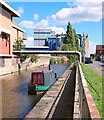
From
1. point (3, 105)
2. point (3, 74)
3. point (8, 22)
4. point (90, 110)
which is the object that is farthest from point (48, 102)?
point (8, 22)

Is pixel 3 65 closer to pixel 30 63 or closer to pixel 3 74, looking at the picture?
pixel 3 74

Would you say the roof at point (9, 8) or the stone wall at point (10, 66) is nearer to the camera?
the stone wall at point (10, 66)

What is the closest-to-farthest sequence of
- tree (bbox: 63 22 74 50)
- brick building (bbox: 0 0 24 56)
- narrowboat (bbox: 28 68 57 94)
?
1. narrowboat (bbox: 28 68 57 94)
2. brick building (bbox: 0 0 24 56)
3. tree (bbox: 63 22 74 50)

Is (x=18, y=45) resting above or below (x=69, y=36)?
below

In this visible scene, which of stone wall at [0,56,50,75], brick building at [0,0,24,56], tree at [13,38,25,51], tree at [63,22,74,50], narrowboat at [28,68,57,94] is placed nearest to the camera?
narrowboat at [28,68,57,94]

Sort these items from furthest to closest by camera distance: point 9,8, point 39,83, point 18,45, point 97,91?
1. point 18,45
2. point 9,8
3. point 39,83
4. point 97,91

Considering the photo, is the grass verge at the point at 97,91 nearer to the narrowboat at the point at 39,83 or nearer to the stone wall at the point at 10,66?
the narrowboat at the point at 39,83

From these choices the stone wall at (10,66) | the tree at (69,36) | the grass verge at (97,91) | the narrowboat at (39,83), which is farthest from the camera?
the tree at (69,36)

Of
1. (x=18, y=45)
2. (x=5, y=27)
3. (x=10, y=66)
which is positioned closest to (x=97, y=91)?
(x=5, y=27)

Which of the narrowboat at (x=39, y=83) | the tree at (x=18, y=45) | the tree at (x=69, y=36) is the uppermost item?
the tree at (x=69, y=36)

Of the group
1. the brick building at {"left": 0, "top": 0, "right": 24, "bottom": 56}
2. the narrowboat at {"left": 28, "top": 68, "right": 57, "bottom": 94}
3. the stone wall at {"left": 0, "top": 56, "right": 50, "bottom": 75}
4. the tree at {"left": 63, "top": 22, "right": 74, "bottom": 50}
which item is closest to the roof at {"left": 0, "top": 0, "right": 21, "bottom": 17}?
→ the brick building at {"left": 0, "top": 0, "right": 24, "bottom": 56}

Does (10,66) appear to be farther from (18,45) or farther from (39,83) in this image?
(39,83)

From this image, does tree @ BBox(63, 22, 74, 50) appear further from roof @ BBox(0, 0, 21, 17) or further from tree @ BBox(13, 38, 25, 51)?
roof @ BBox(0, 0, 21, 17)

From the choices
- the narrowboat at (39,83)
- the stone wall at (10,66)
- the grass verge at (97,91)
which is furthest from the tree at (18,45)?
the grass verge at (97,91)
